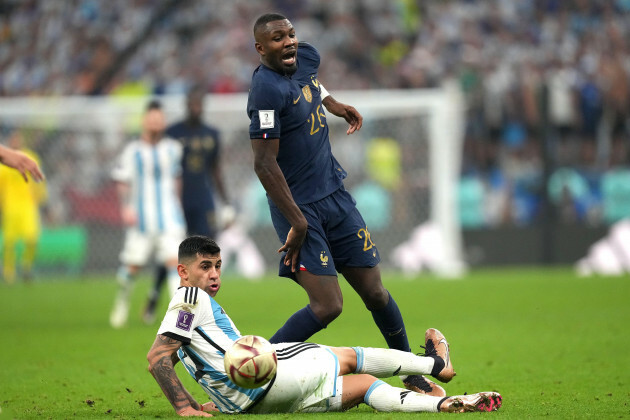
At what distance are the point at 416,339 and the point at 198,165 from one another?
400 cm

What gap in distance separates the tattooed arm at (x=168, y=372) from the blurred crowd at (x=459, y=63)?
13060 mm

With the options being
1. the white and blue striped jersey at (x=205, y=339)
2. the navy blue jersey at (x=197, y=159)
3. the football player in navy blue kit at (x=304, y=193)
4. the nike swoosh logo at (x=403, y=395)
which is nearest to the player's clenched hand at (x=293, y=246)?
the football player in navy blue kit at (x=304, y=193)

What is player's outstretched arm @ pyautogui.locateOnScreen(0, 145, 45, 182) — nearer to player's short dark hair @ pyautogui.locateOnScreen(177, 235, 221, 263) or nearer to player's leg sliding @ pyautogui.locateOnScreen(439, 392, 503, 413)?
player's short dark hair @ pyautogui.locateOnScreen(177, 235, 221, 263)

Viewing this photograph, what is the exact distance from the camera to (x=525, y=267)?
17.4 meters

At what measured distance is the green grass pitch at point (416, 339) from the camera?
5602mm

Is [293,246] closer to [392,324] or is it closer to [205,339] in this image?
[205,339]

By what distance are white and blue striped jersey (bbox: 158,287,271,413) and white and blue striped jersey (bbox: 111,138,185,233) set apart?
19.4ft

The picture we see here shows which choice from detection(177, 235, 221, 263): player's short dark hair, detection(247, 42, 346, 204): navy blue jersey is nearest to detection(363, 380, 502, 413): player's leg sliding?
detection(177, 235, 221, 263): player's short dark hair

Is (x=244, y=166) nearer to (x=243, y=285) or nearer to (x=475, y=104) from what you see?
(x=243, y=285)

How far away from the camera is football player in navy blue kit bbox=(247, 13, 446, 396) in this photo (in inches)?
207

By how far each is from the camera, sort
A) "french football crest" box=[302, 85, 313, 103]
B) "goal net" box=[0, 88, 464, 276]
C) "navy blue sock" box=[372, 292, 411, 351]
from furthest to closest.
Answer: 1. "goal net" box=[0, 88, 464, 276]
2. "navy blue sock" box=[372, 292, 411, 351]
3. "french football crest" box=[302, 85, 313, 103]

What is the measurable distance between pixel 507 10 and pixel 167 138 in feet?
41.8


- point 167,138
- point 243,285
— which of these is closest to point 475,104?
point 243,285

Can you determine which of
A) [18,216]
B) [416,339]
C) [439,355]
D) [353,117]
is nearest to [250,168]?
[18,216]
